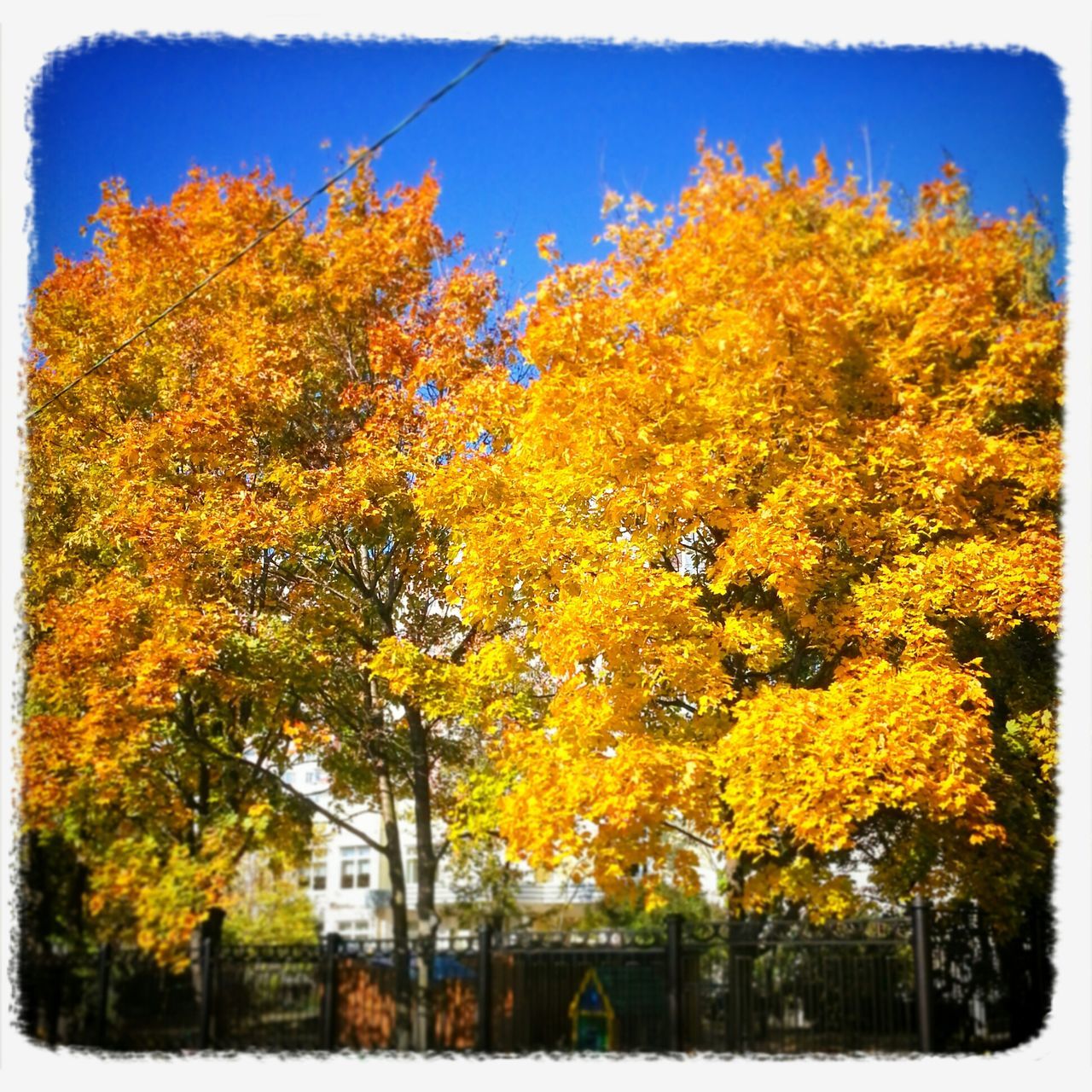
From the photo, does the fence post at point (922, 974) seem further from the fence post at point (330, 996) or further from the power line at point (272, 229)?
the power line at point (272, 229)

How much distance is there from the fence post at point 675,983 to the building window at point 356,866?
7.45 ft

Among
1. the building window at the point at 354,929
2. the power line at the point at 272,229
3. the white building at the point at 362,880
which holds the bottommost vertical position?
the building window at the point at 354,929

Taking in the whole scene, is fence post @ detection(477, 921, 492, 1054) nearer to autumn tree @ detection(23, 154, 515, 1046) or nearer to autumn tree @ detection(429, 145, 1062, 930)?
autumn tree @ detection(23, 154, 515, 1046)

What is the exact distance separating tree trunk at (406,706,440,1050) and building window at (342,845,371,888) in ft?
1.27

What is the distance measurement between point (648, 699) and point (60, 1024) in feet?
13.4

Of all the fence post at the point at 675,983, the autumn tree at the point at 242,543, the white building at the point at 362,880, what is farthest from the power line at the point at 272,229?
the fence post at the point at 675,983

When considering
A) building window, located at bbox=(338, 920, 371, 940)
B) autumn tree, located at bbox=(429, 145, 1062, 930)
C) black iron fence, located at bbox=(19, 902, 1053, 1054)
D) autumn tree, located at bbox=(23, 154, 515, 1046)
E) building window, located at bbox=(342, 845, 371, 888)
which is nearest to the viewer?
black iron fence, located at bbox=(19, 902, 1053, 1054)

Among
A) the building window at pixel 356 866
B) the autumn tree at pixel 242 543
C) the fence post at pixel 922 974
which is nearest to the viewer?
the fence post at pixel 922 974

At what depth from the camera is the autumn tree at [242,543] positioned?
21.4 feet

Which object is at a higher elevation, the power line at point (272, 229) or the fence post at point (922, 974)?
the power line at point (272, 229)

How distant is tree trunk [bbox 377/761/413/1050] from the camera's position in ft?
19.8

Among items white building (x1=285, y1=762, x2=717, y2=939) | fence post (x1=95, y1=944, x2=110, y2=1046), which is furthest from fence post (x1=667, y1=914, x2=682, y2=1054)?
fence post (x1=95, y1=944, x2=110, y2=1046)

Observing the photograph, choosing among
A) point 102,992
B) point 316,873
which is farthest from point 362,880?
point 102,992

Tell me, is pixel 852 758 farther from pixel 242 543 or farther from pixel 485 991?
pixel 242 543
